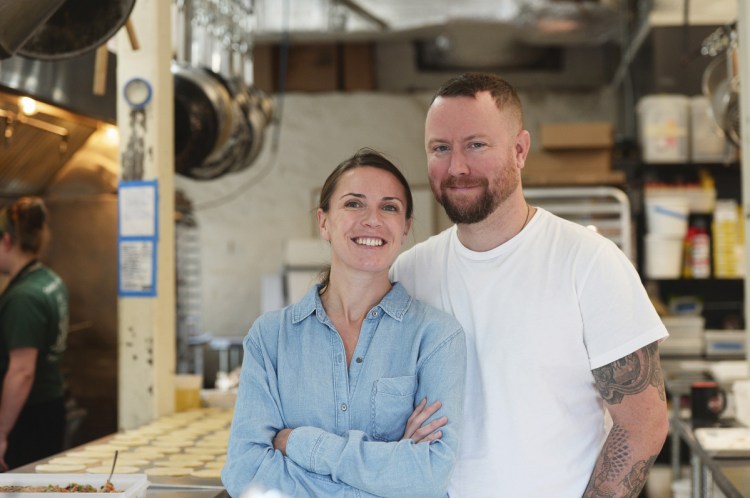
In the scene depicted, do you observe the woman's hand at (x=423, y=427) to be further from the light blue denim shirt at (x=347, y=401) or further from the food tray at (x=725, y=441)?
the food tray at (x=725, y=441)

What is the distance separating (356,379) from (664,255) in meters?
4.30

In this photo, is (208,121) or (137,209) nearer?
(137,209)

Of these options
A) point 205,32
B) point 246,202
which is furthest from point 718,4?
point 246,202

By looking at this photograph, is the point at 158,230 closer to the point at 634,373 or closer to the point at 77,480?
the point at 77,480

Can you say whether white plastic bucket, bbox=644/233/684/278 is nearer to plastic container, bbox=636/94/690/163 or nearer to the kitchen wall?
plastic container, bbox=636/94/690/163

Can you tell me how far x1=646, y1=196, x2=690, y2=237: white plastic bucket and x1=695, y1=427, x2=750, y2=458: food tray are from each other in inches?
104

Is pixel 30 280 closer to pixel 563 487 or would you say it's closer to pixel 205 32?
pixel 205 32

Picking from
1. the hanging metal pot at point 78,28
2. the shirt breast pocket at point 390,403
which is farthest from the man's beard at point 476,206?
the hanging metal pot at point 78,28

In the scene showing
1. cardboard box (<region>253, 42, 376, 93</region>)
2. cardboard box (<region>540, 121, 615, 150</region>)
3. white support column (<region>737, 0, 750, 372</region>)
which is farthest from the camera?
cardboard box (<region>253, 42, 376, 93</region>)

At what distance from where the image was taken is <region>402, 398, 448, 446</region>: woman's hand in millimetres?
1889

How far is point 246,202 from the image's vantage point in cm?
833

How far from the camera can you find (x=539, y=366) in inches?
78.8

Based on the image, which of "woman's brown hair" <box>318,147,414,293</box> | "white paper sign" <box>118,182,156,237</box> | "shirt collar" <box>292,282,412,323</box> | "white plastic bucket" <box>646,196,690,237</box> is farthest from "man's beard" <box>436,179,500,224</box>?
"white plastic bucket" <box>646,196,690,237</box>

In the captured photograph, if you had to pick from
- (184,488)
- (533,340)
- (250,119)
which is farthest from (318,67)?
(533,340)
